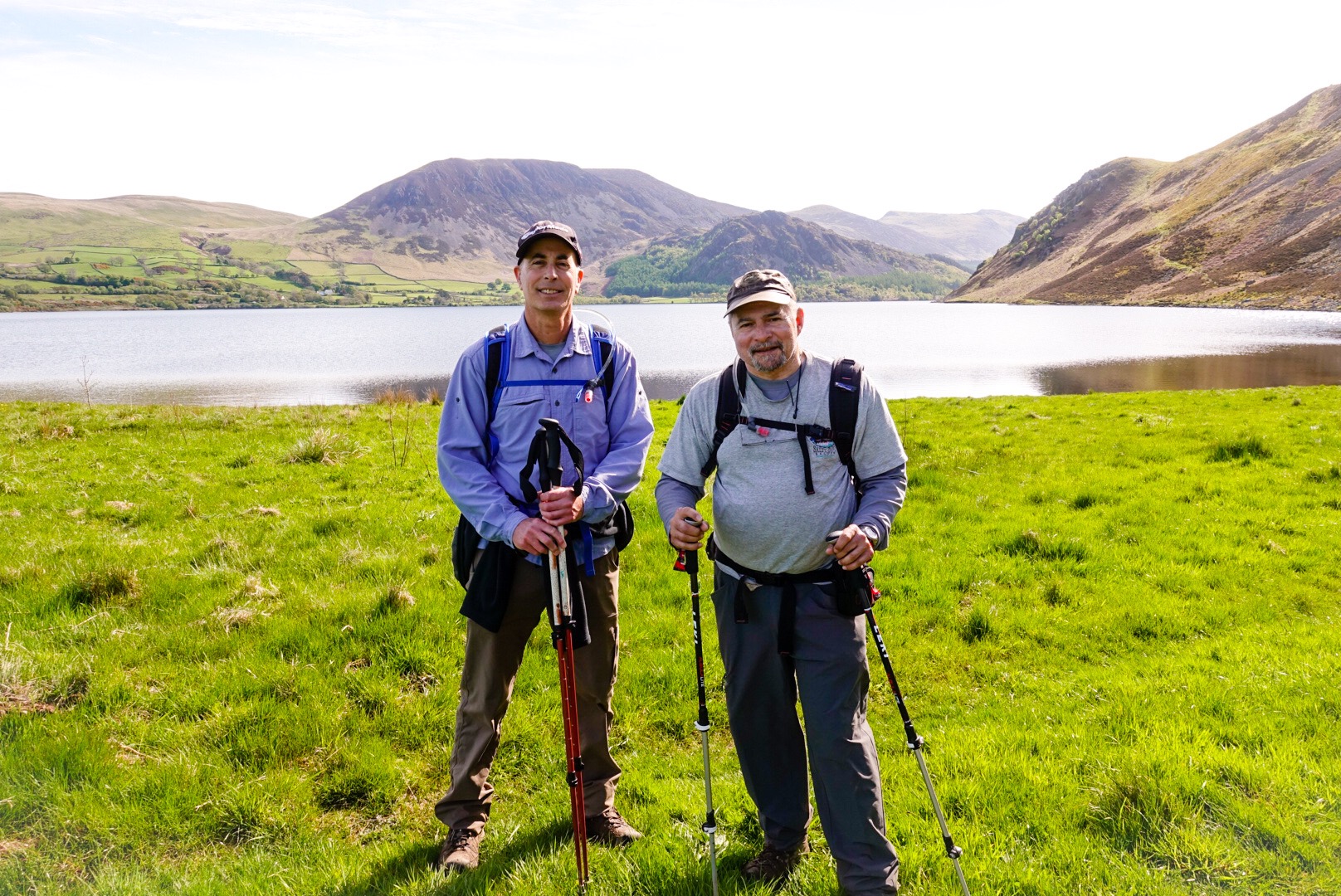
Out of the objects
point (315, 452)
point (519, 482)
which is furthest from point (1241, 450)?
point (315, 452)

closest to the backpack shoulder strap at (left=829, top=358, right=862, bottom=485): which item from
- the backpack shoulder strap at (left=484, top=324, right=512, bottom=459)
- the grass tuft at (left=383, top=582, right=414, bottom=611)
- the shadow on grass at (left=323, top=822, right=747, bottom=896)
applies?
the backpack shoulder strap at (left=484, top=324, right=512, bottom=459)

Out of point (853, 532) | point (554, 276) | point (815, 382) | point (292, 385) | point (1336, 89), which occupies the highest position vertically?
point (1336, 89)

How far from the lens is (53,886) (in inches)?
150

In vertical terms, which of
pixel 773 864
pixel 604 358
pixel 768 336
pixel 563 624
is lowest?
pixel 773 864

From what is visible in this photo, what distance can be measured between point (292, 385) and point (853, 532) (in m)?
48.5

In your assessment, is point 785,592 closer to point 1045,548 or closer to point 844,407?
point 844,407

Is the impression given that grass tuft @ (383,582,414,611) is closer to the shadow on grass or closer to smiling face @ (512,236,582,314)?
the shadow on grass

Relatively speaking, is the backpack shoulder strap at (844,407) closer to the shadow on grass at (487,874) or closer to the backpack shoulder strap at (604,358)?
the backpack shoulder strap at (604,358)

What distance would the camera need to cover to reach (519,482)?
4.24m

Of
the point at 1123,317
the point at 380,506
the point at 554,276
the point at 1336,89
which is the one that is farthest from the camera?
the point at 1336,89

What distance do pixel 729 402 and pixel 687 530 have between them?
0.74 metres

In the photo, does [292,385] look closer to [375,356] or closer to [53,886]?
[375,356]

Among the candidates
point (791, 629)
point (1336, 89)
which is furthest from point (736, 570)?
point (1336, 89)

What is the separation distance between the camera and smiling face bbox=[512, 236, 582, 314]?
4.22 metres
